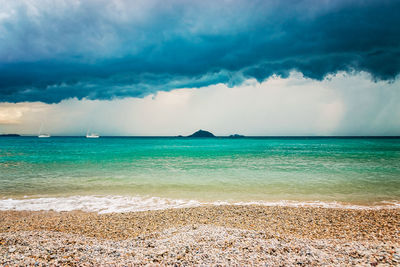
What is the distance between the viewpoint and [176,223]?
1028 centimetres

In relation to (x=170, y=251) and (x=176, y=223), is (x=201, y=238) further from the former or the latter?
(x=176, y=223)

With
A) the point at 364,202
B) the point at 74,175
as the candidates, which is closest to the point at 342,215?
the point at 364,202

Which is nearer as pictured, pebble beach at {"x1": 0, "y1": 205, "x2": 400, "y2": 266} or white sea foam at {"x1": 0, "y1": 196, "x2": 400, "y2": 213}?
pebble beach at {"x1": 0, "y1": 205, "x2": 400, "y2": 266}

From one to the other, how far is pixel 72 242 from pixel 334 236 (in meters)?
9.90

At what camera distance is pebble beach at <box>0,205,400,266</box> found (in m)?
6.45

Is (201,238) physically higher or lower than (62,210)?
higher

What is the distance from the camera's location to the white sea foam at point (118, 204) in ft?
44.7

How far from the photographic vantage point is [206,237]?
8000 mm

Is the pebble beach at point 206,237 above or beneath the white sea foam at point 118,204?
above

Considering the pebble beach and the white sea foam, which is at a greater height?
the pebble beach

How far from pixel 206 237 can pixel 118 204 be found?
8.58m

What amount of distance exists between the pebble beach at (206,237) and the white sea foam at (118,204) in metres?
1.18

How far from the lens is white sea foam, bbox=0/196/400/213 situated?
1362cm

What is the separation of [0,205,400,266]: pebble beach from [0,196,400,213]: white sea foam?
3.88ft
